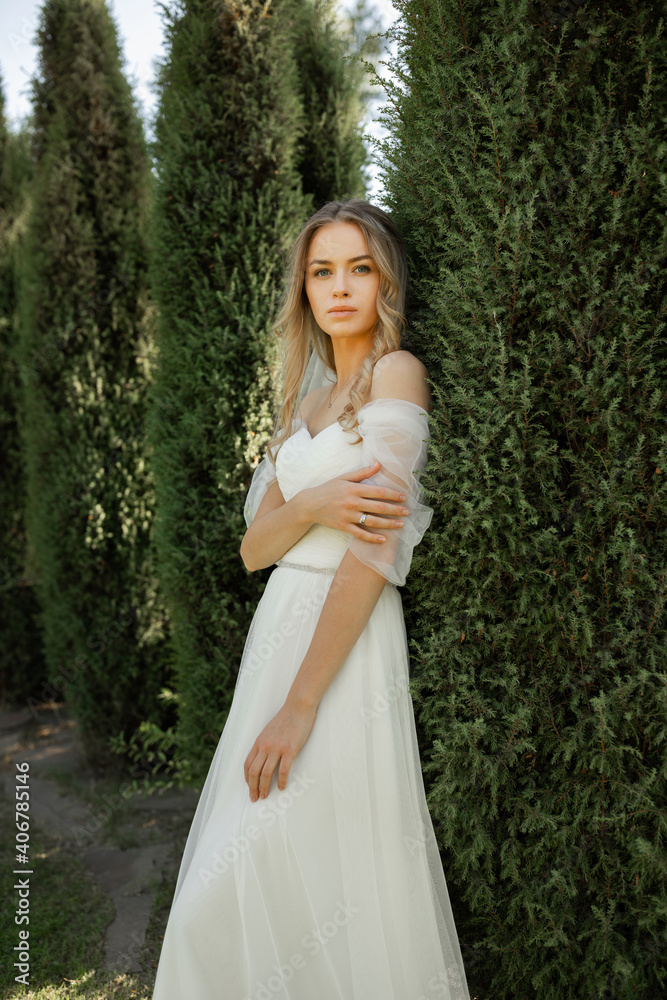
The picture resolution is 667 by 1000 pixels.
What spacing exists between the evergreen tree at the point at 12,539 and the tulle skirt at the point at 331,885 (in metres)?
5.61

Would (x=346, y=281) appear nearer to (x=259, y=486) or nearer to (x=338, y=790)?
(x=259, y=486)

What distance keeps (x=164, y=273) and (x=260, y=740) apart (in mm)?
2706

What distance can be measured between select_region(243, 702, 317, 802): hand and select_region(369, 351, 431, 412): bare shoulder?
3.07ft

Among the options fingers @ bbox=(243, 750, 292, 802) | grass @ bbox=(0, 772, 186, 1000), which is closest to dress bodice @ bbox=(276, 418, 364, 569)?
fingers @ bbox=(243, 750, 292, 802)

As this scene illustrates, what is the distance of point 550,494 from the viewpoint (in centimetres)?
186

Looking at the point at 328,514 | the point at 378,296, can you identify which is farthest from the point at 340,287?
the point at 328,514

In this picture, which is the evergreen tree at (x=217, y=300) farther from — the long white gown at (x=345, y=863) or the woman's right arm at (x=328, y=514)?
the long white gown at (x=345, y=863)

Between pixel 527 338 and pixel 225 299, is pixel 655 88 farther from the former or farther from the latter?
pixel 225 299

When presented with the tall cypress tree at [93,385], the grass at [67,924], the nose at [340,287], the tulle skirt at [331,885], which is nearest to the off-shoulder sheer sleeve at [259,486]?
the nose at [340,287]

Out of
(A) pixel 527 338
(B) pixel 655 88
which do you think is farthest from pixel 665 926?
(B) pixel 655 88

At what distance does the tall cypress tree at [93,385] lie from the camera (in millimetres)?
5082

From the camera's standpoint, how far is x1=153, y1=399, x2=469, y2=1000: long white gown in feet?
6.00

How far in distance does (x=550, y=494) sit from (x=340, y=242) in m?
1.07

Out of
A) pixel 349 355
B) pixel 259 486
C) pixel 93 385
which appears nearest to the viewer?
pixel 349 355
